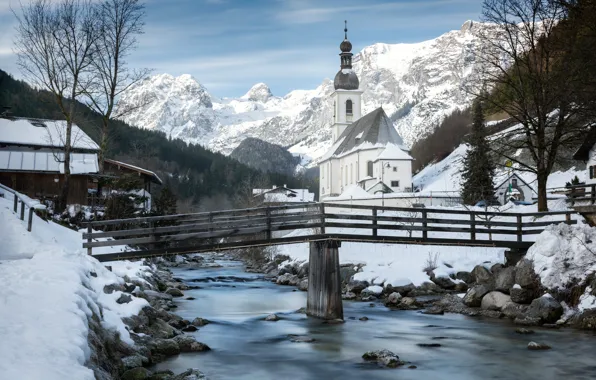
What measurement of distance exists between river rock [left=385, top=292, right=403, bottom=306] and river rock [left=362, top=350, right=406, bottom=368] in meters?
9.81

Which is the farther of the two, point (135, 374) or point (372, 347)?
point (372, 347)

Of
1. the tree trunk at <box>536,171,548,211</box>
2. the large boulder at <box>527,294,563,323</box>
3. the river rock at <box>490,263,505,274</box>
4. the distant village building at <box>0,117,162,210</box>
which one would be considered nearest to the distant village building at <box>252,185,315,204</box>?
the distant village building at <box>0,117,162,210</box>

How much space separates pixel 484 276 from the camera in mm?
24656

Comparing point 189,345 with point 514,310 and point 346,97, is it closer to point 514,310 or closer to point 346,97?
point 514,310

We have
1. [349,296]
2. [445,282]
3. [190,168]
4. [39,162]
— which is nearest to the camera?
[349,296]

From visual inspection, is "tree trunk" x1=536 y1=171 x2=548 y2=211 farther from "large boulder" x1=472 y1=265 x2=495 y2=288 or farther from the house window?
the house window

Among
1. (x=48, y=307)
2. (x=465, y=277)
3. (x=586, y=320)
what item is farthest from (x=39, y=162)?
(x=586, y=320)

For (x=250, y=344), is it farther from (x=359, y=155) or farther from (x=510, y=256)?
(x=359, y=155)

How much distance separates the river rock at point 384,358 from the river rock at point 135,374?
5.80 metres

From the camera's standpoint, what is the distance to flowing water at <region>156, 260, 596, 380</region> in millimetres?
13766

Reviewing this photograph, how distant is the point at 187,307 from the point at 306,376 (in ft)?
36.8

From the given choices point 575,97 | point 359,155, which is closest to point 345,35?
point 359,155

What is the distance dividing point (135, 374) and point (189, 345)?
4.06 metres

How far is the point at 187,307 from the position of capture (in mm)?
23766
